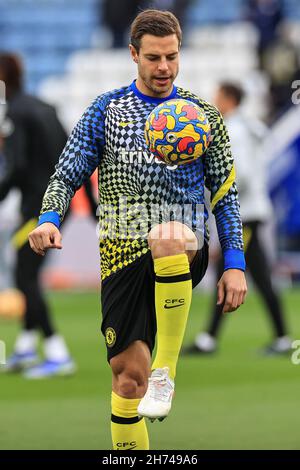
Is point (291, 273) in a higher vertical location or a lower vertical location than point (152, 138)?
lower

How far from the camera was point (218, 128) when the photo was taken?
16.6 ft

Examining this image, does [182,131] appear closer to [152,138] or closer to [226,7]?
[152,138]

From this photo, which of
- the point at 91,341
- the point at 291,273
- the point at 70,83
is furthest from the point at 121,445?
the point at 70,83

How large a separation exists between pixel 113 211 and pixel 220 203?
467mm

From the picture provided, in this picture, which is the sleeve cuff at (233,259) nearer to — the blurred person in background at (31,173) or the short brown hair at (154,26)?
the short brown hair at (154,26)

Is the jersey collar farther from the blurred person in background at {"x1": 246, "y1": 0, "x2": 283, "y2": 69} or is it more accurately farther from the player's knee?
the blurred person in background at {"x1": 246, "y1": 0, "x2": 283, "y2": 69}

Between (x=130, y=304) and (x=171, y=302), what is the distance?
→ 0.25 meters

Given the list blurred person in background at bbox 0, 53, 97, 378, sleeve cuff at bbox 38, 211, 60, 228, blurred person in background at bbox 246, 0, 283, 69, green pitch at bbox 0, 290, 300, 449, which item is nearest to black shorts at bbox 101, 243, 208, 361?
sleeve cuff at bbox 38, 211, 60, 228

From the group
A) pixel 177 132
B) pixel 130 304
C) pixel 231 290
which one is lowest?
pixel 130 304

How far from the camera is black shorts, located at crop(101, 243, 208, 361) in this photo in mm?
5027

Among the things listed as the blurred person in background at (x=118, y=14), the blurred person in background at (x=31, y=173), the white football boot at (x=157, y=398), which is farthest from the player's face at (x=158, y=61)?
the blurred person in background at (x=118, y=14)

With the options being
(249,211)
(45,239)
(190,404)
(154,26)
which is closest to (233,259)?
(45,239)

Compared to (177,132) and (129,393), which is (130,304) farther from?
(177,132)

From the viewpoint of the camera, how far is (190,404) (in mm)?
7785
